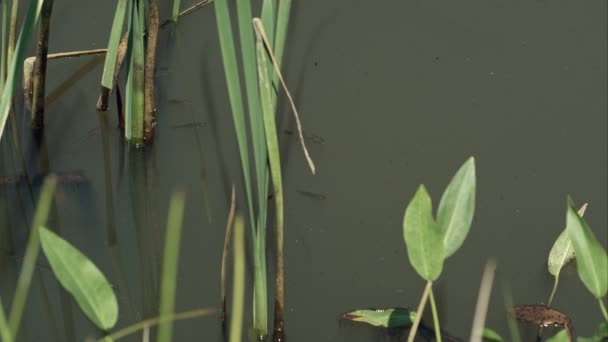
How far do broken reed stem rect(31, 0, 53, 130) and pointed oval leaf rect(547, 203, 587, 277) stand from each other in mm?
990

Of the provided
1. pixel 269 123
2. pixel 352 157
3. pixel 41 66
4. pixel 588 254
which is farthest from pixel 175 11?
pixel 588 254

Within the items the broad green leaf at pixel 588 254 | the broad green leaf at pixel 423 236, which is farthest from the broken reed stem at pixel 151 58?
the broad green leaf at pixel 588 254

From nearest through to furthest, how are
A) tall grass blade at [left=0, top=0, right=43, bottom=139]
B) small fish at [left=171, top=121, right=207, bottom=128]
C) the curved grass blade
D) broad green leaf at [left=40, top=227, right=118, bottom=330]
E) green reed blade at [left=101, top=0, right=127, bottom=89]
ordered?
broad green leaf at [left=40, top=227, right=118, bottom=330]
tall grass blade at [left=0, top=0, right=43, bottom=139]
the curved grass blade
green reed blade at [left=101, top=0, right=127, bottom=89]
small fish at [left=171, top=121, right=207, bottom=128]

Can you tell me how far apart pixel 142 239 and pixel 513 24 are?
933 mm

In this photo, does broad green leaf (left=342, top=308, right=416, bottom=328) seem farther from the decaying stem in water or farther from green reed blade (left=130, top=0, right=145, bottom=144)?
the decaying stem in water

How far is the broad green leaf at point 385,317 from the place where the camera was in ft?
4.53

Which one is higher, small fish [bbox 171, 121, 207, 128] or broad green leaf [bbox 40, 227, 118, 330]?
small fish [bbox 171, 121, 207, 128]

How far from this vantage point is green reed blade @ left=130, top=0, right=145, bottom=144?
1.67 meters

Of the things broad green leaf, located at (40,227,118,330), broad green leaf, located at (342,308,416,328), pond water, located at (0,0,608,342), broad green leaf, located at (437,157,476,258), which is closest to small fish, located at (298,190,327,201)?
pond water, located at (0,0,608,342)

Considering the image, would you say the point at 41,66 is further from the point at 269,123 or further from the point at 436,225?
the point at 436,225

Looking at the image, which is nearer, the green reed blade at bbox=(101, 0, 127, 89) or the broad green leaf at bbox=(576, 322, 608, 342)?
the broad green leaf at bbox=(576, 322, 608, 342)

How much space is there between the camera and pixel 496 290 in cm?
149

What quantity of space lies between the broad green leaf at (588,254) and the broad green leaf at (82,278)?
1.58ft

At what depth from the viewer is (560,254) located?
4.89 feet
